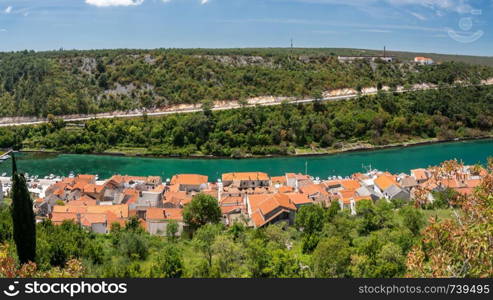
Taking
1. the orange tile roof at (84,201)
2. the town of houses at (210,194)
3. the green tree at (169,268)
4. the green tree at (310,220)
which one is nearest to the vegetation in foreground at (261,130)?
the town of houses at (210,194)

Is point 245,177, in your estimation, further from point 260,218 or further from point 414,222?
point 414,222

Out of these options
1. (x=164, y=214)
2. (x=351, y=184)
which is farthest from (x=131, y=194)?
(x=351, y=184)

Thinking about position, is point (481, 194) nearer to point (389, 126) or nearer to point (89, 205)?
point (89, 205)

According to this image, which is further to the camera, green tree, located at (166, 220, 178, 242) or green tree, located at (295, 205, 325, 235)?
green tree, located at (166, 220, 178, 242)

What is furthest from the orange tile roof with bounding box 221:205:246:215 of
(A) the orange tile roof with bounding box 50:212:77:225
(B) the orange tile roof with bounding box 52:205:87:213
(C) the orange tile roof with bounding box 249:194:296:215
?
(A) the orange tile roof with bounding box 50:212:77:225

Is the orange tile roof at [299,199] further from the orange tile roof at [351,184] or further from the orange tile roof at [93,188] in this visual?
the orange tile roof at [93,188]

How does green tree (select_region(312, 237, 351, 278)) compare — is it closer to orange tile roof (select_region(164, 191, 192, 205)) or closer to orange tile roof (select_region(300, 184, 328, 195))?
orange tile roof (select_region(164, 191, 192, 205))
